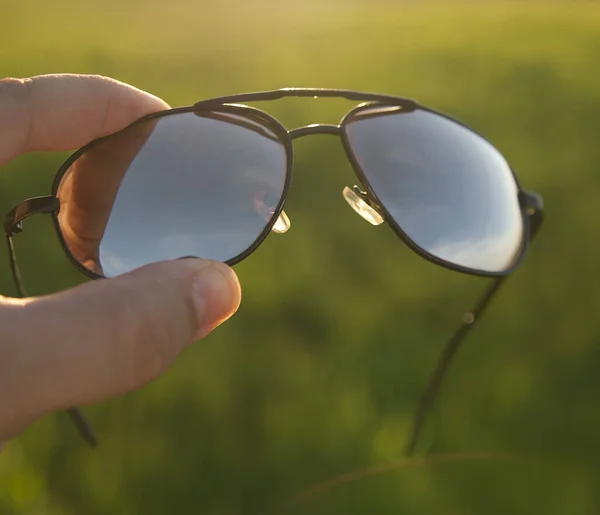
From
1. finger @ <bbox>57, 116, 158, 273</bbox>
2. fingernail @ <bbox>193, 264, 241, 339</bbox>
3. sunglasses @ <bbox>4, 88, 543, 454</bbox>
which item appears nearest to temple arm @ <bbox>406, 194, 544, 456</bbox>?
sunglasses @ <bbox>4, 88, 543, 454</bbox>

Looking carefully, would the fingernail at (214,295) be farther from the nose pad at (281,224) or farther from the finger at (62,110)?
the finger at (62,110)

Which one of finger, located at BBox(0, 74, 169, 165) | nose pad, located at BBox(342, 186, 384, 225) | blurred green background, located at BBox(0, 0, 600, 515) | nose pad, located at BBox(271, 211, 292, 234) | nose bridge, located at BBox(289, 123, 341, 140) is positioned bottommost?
blurred green background, located at BBox(0, 0, 600, 515)

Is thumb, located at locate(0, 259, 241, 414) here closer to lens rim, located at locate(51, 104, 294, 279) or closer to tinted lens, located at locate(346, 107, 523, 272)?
lens rim, located at locate(51, 104, 294, 279)

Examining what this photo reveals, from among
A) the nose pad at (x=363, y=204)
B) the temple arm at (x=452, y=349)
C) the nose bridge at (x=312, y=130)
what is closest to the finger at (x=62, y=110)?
the nose bridge at (x=312, y=130)

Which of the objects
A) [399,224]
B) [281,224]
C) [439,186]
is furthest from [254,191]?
[439,186]

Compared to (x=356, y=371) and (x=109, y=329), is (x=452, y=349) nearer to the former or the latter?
(x=356, y=371)

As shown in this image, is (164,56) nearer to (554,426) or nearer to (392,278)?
(392,278)
